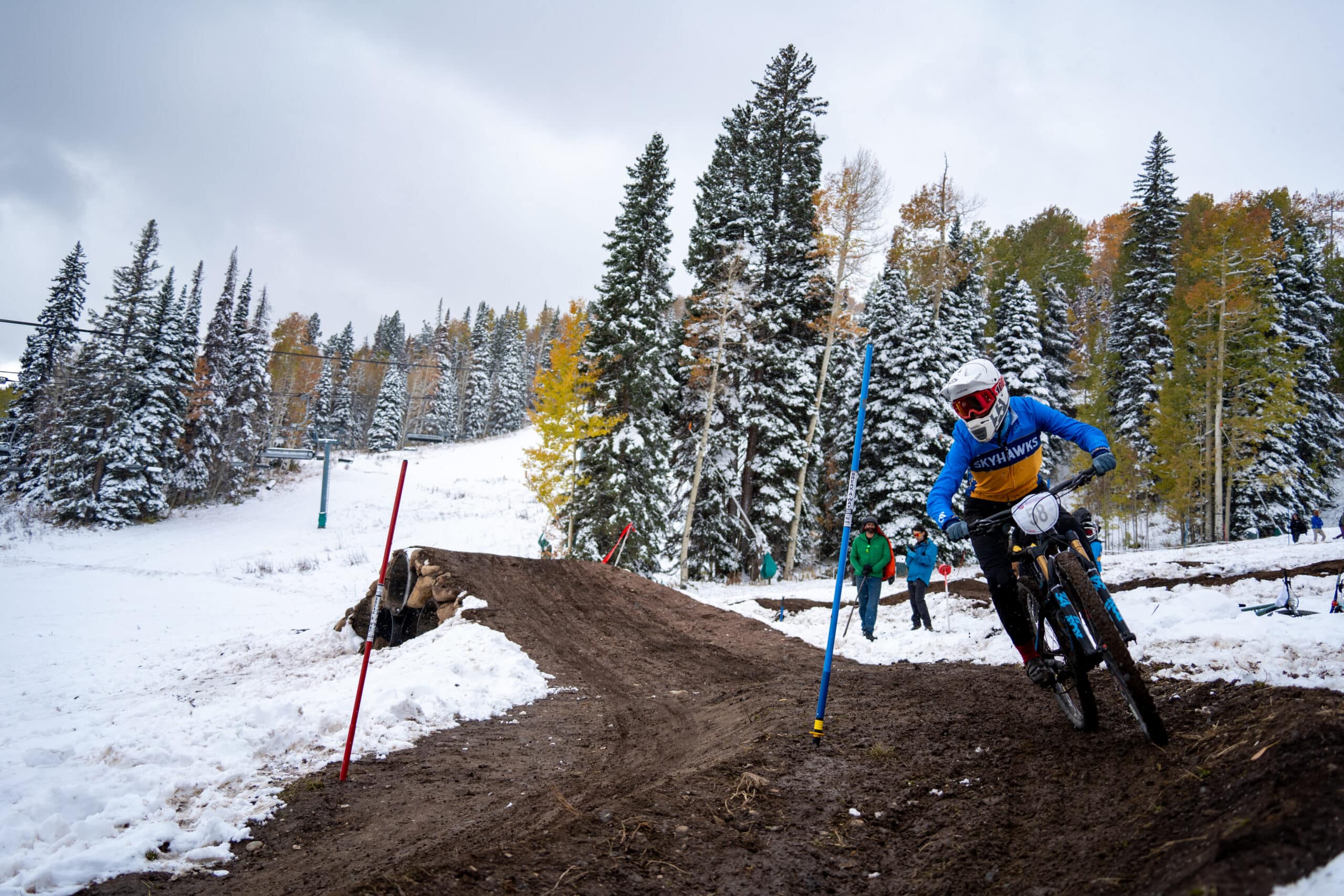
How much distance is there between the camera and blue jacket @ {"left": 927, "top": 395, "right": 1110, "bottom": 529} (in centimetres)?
494

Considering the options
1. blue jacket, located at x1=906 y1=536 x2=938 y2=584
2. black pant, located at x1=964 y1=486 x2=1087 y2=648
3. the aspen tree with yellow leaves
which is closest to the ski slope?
blue jacket, located at x1=906 y1=536 x2=938 y2=584

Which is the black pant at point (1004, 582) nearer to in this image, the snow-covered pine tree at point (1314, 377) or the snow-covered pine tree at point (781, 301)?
the snow-covered pine tree at point (781, 301)

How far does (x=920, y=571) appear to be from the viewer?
12.9 metres

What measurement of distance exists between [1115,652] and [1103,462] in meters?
1.18

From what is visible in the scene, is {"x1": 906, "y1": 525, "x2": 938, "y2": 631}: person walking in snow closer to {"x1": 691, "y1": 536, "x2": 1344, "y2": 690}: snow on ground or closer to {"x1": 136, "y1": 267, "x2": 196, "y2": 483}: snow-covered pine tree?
{"x1": 691, "y1": 536, "x2": 1344, "y2": 690}: snow on ground

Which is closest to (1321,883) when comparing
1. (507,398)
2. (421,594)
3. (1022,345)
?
(421,594)

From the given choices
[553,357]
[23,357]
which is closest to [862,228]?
[553,357]

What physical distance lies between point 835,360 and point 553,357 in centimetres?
1205

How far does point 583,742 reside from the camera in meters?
6.96

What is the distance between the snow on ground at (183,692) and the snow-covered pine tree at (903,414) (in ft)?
57.4

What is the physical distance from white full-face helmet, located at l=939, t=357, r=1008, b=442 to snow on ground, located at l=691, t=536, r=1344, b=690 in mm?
2395

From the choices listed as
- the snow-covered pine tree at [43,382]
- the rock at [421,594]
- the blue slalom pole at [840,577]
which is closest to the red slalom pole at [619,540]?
the rock at [421,594]

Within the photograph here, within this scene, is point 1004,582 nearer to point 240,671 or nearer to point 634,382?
point 240,671

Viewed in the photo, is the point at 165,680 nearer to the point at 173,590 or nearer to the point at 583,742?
the point at 583,742
